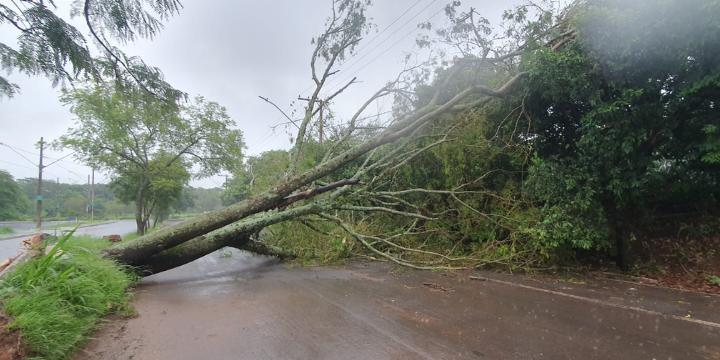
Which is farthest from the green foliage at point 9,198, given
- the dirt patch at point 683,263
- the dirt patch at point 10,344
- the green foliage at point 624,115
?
the dirt patch at point 683,263

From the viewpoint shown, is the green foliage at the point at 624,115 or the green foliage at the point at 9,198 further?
the green foliage at the point at 9,198

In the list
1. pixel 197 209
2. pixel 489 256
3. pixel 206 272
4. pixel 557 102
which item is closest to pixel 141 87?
pixel 206 272

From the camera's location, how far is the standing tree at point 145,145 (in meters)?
14.2

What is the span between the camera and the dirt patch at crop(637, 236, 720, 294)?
5633 millimetres

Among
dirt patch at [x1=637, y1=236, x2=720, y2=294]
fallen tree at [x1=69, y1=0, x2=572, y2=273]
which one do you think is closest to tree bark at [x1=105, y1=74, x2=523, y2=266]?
fallen tree at [x1=69, y1=0, x2=572, y2=273]

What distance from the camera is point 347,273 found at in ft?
22.7

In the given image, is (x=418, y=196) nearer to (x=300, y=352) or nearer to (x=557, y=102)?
(x=557, y=102)

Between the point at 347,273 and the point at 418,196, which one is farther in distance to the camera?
the point at 418,196

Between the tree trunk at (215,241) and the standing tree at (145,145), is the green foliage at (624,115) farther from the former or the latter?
the standing tree at (145,145)

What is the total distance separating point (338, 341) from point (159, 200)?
2024cm

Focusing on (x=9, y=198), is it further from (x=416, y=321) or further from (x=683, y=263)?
(x=683, y=263)

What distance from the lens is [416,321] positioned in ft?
12.8

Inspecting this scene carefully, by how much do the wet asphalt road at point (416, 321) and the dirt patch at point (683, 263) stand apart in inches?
31.1

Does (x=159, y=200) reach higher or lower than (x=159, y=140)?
lower
